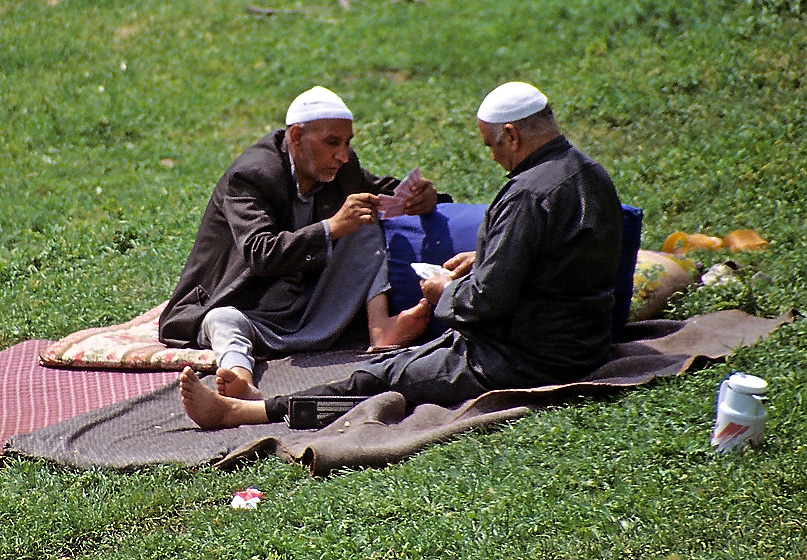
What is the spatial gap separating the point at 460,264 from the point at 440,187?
3.42m

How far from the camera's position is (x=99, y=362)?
635 cm

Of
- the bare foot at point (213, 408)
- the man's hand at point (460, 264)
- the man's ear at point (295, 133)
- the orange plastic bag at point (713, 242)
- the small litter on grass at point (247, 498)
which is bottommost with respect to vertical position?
the orange plastic bag at point (713, 242)

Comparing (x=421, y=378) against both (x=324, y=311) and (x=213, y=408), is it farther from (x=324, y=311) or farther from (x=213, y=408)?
(x=324, y=311)

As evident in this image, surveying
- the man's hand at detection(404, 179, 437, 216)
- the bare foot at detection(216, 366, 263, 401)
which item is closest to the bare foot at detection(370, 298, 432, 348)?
the man's hand at detection(404, 179, 437, 216)

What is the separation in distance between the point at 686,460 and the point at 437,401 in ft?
4.56

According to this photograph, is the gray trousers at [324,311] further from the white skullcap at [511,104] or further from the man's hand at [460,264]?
the white skullcap at [511,104]

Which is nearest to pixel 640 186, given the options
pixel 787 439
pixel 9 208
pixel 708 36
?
pixel 708 36

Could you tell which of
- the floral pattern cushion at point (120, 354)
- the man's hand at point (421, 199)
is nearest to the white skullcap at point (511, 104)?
the man's hand at point (421, 199)

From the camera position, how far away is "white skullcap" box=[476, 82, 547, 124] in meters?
5.02

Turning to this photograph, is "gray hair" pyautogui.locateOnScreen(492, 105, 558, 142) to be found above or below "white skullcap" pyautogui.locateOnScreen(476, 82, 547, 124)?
below

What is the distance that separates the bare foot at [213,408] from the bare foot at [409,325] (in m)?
0.99

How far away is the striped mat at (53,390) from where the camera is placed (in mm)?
5789

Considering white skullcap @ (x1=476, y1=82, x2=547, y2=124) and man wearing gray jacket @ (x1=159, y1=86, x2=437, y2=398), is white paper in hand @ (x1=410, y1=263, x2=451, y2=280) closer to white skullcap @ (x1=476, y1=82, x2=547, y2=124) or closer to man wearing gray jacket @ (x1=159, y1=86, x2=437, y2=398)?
man wearing gray jacket @ (x1=159, y1=86, x2=437, y2=398)

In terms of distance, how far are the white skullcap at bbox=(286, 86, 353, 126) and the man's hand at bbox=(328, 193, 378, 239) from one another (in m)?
0.48
